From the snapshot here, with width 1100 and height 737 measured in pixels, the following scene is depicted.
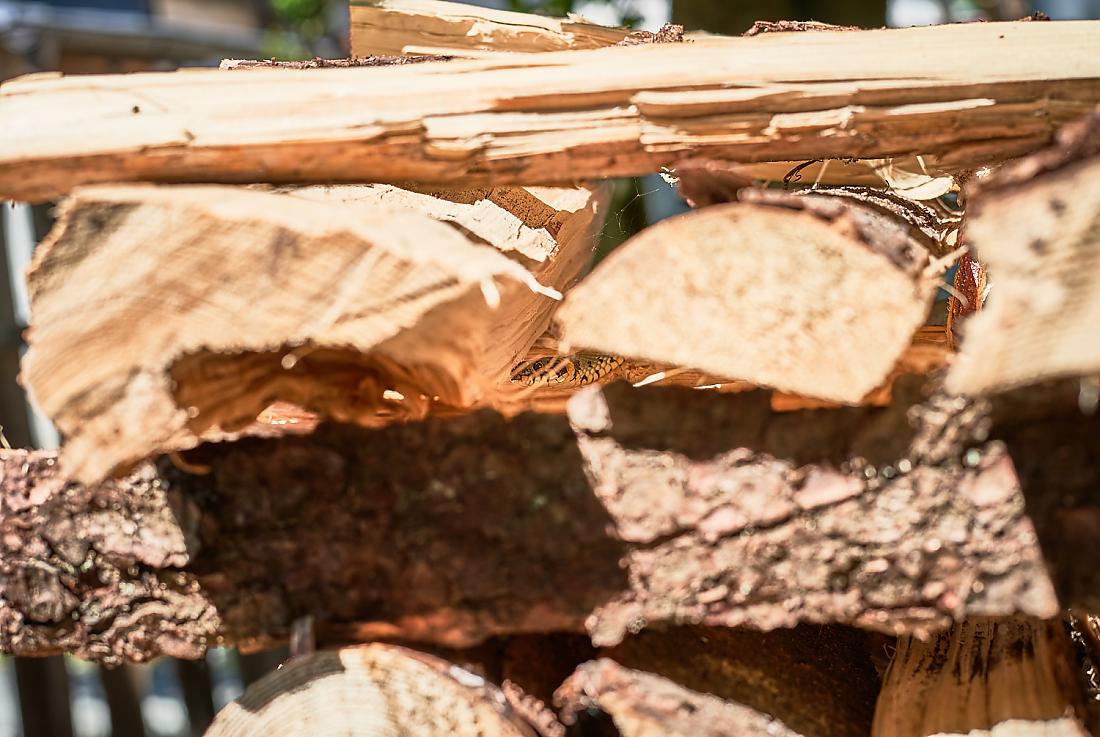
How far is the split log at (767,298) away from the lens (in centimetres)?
73

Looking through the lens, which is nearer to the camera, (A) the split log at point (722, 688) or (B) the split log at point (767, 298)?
(B) the split log at point (767, 298)

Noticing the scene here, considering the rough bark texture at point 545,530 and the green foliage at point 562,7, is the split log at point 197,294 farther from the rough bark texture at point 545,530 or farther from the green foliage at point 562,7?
the green foliage at point 562,7

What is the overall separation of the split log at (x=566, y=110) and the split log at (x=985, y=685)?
1.73ft

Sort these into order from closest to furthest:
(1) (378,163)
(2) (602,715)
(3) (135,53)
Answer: (1) (378,163) < (2) (602,715) < (3) (135,53)

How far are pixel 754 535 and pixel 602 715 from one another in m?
0.43

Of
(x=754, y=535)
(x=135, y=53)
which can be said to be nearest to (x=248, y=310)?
(x=754, y=535)

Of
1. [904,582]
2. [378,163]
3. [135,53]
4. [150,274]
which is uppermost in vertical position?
[135,53]

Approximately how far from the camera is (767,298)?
0.75 meters

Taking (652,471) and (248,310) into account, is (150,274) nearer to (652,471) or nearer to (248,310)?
(248,310)

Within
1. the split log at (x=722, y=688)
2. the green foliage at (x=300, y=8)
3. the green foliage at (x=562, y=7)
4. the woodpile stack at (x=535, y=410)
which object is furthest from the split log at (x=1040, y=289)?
the green foliage at (x=300, y=8)

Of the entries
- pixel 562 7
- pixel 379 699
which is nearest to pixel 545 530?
pixel 379 699

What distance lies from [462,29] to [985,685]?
120cm

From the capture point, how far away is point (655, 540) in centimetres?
83

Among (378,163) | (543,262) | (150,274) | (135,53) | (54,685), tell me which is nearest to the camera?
(150,274)
